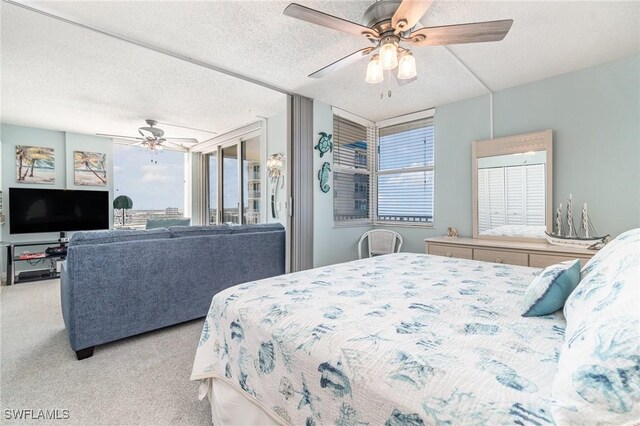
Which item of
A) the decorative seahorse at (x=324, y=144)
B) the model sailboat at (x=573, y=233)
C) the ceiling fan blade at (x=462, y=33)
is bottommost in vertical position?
the model sailboat at (x=573, y=233)

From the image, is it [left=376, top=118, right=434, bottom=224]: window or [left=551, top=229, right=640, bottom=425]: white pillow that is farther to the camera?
[left=376, top=118, right=434, bottom=224]: window

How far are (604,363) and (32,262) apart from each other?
665 centimetres

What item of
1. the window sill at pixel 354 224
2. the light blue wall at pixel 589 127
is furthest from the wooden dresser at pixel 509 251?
the window sill at pixel 354 224

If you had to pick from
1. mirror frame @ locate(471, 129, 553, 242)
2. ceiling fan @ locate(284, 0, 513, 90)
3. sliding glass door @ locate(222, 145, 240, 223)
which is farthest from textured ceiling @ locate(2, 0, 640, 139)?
sliding glass door @ locate(222, 145, 240, 223)

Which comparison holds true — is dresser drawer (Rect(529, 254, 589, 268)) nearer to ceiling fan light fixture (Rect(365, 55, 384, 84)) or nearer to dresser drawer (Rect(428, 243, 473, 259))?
dresser drawer (Rect(428, 243, 473, 259))

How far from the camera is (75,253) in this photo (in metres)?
2.15

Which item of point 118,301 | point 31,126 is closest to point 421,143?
point 118,301

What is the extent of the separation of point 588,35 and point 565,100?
790mm

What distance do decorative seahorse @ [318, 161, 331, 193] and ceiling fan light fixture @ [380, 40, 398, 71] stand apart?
2.08 meters

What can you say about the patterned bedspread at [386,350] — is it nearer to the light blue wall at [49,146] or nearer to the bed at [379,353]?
the bed at [379,353]

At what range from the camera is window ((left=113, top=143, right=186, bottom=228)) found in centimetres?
574

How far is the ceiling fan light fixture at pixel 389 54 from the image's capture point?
1.74 m

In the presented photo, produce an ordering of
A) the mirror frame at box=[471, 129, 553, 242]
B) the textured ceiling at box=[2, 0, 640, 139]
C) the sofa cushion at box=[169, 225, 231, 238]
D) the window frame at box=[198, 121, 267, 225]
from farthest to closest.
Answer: the window frame at box=[198, 121, 267, 225] < the mirror frame at box=[471, 129, 553, 242] < the sofa cushion at box=[169, 225, 231, 238] < the textured ceiling at box=[2, 0, 640, 139]

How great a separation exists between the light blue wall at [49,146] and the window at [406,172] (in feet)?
16.8
